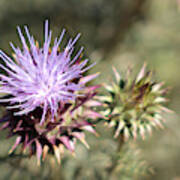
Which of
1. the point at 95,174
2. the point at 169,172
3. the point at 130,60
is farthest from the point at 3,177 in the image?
the point at 130,60

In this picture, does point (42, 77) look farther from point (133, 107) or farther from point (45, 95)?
point (133, 107)

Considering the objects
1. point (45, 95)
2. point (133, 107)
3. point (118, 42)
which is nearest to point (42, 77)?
point (45, 95)

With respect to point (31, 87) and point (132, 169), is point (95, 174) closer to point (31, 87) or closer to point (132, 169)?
point (132, 169)

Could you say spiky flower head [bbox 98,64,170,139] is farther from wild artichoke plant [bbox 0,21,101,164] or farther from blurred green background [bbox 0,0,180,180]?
blurred green background [bbox 0,0,180,180]

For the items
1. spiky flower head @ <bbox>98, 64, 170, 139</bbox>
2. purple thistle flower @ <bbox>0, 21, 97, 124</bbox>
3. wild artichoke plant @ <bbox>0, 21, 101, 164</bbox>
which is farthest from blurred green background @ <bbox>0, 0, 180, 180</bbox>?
purple thistle flower @ <bbox>0, 21, 97, 124</bbox>

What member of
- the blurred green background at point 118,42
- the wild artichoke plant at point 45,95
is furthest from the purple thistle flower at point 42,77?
the blurred green background at point 118,42

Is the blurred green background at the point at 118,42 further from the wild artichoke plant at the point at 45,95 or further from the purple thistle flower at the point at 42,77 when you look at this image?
the purple thistle flower at the point at 42,77
